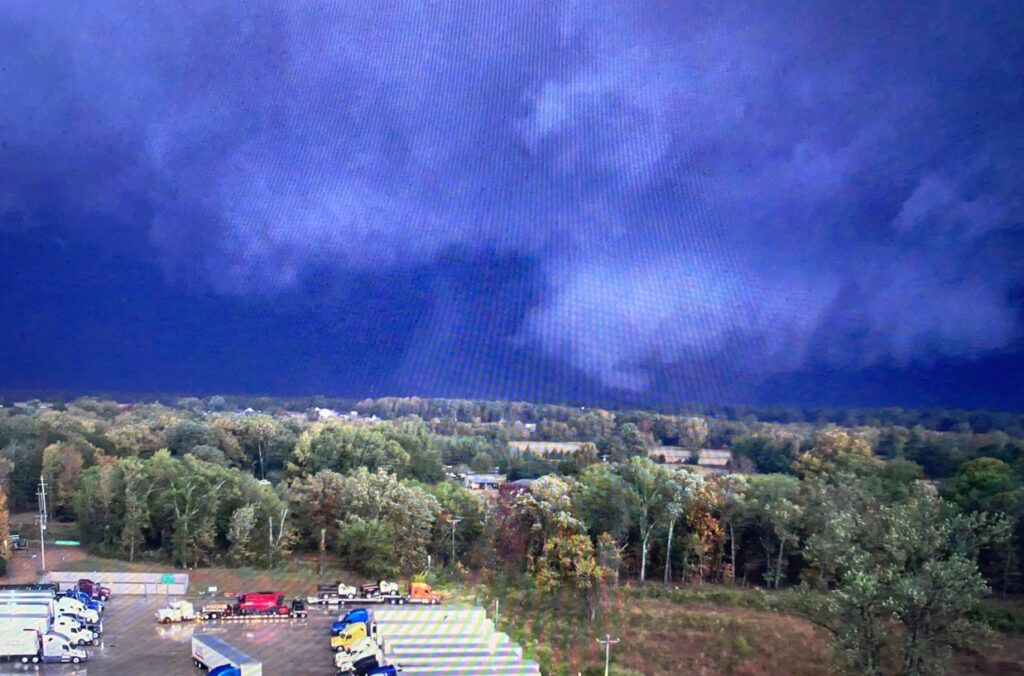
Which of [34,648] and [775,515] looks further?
[775,515]

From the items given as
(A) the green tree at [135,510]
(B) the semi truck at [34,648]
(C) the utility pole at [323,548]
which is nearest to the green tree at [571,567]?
(C) the utility pole at [323,548]

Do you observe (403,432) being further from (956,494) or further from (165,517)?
(956,494)

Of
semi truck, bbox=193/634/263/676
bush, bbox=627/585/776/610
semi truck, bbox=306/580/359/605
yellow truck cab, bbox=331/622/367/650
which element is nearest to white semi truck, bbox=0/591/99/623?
semi truck, bbox=193/634/263/676

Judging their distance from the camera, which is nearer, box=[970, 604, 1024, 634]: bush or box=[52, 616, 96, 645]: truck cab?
box=[52, 616, 96, 645]: truck cab

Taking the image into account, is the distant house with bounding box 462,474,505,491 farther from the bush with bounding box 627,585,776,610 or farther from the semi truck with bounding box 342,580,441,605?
the bush with bounding box 627,585,776,610

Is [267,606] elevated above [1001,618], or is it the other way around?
[1001,618]

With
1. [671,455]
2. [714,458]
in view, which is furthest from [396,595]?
[714,458]

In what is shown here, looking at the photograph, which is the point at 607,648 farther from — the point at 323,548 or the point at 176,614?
the point at 323,548

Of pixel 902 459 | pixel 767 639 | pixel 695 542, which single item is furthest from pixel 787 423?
pixel 767 639
